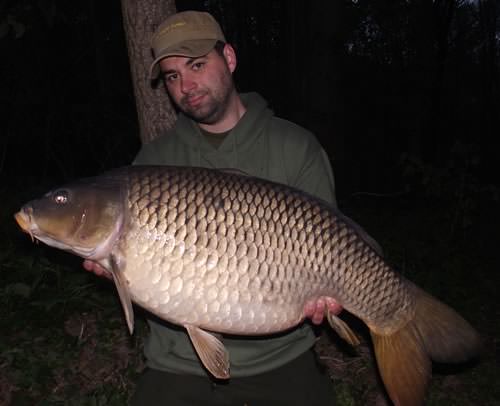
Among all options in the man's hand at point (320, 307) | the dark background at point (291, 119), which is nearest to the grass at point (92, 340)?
the dark background at point (291, 119)

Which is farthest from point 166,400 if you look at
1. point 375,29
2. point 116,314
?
point 375,29

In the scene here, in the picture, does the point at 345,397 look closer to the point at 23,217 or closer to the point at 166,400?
the point at 166,400

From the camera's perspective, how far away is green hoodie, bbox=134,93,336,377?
7.39 ft

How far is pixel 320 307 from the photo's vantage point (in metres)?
2.00

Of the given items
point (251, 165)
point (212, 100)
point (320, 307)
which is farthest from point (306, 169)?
point (320, 307)

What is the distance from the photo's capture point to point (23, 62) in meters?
6.70

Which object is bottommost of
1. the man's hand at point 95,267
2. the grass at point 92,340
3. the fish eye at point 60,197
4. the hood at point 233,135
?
the grass at point 92,340

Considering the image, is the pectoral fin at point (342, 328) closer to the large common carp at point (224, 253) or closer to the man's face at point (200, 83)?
the large common carp at point (224, 253)

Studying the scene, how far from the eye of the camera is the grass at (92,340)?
2785 mm

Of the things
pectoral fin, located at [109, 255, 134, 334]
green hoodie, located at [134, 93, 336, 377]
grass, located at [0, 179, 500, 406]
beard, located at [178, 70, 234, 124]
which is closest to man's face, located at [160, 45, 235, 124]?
beard, located at [178, 70, 234, 124]

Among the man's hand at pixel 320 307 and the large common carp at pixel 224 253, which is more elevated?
the large common carp at pixel 224 253

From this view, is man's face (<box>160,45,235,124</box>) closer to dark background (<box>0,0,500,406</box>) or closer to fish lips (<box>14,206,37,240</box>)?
fish lips (<box>14,206,37,240</box>)

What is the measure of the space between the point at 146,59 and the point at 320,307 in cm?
165

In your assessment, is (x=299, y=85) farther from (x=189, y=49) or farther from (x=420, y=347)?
(x=420, y=347)
